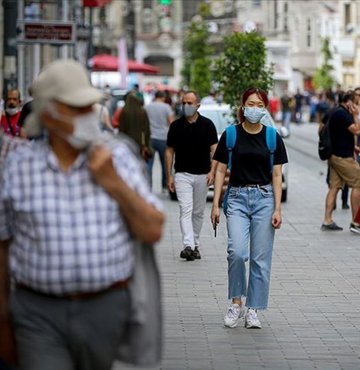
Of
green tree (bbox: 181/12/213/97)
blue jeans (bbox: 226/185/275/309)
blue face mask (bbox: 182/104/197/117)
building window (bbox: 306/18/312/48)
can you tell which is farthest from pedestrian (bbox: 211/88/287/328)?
building window (bbox: 306/18/312/48)

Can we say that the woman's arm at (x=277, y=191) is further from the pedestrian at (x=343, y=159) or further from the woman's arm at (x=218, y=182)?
the pedestrian at (x=343, y=159)

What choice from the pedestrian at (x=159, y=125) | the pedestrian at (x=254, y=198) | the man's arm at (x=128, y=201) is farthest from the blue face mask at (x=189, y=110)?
the man's arm at (x=128, y=201)

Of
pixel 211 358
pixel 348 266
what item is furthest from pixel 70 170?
pixel 348 266

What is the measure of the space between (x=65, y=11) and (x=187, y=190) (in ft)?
76.1

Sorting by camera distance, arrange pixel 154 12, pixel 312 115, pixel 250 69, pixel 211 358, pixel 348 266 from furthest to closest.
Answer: pixel 154 12
pixel 312 115
pixel 250 69
pixel 348 266
pixel 211 358

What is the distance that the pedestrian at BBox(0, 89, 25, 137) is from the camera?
14.8 metres

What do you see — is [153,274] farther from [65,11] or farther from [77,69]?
[65,11]

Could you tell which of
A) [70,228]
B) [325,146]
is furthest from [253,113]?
[325,146]

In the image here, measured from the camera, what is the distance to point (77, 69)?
530cm

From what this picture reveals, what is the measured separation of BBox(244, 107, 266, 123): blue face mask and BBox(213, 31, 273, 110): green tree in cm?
1351

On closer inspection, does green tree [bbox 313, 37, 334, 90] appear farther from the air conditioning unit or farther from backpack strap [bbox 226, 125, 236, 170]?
backpack strap [bbox 226, 125, 236, 170]

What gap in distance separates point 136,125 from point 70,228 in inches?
568

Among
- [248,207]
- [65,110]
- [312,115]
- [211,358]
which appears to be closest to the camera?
[65,110]

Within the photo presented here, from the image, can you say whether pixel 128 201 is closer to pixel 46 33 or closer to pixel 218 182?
pixel 218 182
